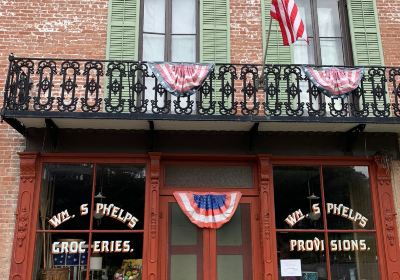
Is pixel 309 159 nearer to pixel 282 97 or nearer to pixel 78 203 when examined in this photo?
pixel 282 97

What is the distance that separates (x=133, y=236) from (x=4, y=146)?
2.86 m

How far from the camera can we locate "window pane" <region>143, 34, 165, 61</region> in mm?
9641

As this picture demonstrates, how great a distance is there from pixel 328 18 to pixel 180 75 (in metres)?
3.86

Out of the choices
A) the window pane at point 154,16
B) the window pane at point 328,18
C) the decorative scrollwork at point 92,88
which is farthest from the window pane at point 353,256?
the window pane at point 154,16

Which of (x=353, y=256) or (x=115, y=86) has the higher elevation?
(x=115, y=86)

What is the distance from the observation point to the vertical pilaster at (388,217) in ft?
27.8

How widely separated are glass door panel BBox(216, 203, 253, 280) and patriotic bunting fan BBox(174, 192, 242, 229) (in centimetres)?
22

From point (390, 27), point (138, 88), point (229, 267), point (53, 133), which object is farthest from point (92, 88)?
point (390, 27)

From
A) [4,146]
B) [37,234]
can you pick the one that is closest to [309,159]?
[37,234]

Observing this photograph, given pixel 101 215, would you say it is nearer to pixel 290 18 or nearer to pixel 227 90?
pixel 227 90

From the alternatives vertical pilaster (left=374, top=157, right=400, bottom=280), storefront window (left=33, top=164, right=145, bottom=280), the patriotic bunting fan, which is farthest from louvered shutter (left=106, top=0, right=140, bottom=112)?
vertical pilaster (left=374, top=157, right=400, bottom=280)

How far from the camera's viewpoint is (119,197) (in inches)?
340

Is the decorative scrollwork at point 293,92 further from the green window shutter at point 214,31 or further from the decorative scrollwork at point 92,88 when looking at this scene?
the decorative scrollwork at point 92,88

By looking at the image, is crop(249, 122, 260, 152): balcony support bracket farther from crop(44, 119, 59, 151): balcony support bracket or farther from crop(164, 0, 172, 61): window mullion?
crop(44, 119, 59, 151): balcony support bracket
